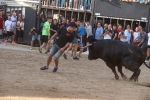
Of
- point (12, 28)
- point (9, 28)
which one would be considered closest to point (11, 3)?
point (12, 28)

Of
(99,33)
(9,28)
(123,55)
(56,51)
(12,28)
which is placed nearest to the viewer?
(123,55)

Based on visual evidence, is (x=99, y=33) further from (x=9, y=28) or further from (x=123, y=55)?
(x=123, y=55)

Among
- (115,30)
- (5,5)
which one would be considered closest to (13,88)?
(115,30)

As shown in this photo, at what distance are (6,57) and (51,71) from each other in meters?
3.57

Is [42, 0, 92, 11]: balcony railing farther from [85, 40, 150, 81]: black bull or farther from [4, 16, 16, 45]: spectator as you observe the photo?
[85, 40, 150, 81]: black bull

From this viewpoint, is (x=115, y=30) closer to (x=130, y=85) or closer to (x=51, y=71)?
(x=51, y=71)

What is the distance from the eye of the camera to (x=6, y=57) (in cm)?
1584

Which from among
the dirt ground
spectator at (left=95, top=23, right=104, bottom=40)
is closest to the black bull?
the dirt ground

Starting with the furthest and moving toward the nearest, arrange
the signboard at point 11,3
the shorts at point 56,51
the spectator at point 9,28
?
the signboard at point 11,3 → the spectator at point 9,28 → the shorts at point 56,51

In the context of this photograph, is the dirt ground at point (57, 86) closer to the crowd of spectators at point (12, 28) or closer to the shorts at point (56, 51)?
the shorts at point (56, 51)

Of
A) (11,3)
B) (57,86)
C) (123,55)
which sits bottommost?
(57,86)

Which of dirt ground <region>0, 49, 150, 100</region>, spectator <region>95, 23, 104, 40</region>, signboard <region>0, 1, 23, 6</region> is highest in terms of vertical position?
signboard <region>0, 1, 23, 6</region>

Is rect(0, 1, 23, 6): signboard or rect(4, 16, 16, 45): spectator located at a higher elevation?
rect(0, 1, 23, 6): signboard

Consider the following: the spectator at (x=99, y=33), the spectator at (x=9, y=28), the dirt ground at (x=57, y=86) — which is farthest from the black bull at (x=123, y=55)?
the spectator at (x=9, y=28)
